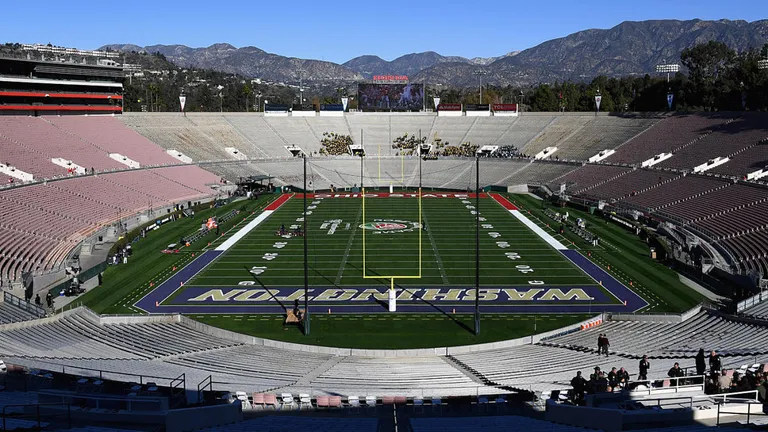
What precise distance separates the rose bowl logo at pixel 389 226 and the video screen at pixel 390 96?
43.0 m

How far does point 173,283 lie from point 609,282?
1710 centimetres

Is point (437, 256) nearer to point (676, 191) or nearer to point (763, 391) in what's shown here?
point (676, 191)

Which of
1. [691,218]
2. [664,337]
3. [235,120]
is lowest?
[664,337]

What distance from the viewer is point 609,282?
99.6ft

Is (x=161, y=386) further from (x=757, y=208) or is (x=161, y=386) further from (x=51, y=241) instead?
(x=757, y=208)

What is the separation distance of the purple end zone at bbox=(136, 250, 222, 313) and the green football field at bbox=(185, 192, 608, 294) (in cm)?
51

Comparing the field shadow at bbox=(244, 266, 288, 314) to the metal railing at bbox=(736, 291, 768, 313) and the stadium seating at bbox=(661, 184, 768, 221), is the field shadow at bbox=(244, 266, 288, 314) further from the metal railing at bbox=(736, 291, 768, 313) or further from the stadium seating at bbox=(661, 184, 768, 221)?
the stadium seating at bbox=(661, 184, 768, 221)

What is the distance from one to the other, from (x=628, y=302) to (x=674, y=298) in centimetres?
188

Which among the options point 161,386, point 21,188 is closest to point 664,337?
point 161,386

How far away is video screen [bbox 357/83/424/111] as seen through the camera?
86.4 m

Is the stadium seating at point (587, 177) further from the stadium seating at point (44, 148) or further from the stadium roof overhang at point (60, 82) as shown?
the stadium roof overhang at point (60, 82)

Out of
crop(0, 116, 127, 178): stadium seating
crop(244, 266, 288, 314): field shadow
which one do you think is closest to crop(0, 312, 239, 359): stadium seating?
crop(244, 266, 288, 314): field shadow

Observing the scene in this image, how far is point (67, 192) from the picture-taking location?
44.4 metres

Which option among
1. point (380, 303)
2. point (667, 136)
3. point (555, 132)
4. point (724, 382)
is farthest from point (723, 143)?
point (724, 382)
